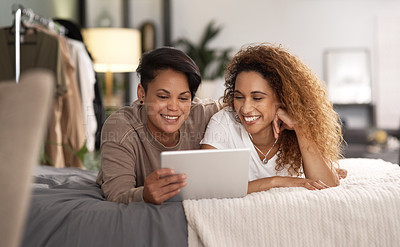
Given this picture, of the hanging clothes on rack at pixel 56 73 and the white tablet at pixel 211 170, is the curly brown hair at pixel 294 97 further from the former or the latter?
the hanging clothes on rack at pixel 56 73

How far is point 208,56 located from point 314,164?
4610mm

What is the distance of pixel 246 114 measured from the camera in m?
1.87

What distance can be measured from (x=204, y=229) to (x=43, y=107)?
775mm

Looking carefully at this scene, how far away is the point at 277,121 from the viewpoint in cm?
193

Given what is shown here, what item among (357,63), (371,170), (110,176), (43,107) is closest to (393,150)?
(357,63)

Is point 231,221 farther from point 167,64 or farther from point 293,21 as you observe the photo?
point 293,21

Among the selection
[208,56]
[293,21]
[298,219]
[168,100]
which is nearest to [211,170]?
[298,219]

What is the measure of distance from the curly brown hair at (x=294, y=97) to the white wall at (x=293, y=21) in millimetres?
4653

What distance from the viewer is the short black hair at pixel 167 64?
1.76 m

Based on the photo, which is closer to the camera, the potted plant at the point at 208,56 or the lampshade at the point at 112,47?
the lampshade at the point at 112,47

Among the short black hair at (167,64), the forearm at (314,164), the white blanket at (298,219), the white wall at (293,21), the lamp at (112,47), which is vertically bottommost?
the white blanket at (298,219)

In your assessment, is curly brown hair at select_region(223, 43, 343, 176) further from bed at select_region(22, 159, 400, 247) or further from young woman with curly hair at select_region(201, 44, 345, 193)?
bed at select_region(22, 159, 400, 247)

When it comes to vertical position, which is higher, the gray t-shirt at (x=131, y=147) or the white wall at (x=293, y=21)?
the white wall at (x=293, y=21)

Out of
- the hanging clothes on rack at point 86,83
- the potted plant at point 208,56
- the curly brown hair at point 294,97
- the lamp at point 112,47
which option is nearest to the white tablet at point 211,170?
the curly brown hair at point 294,97
